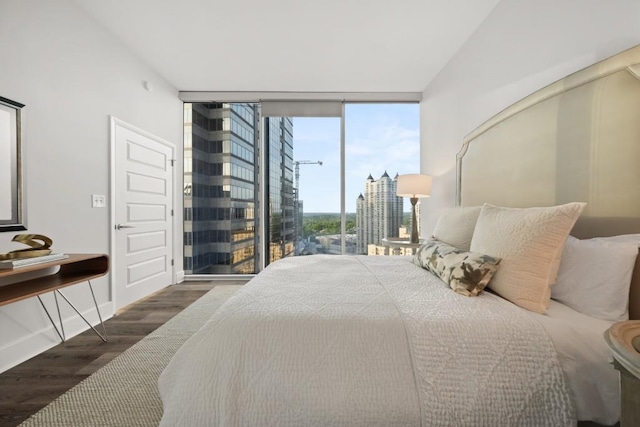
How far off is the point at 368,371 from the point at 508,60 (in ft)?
7.95

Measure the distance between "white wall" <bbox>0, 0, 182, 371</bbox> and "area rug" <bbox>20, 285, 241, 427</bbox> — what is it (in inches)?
27.3

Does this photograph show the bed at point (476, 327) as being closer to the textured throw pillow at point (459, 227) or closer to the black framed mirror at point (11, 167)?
the textured throw pillow at point (459, 227)

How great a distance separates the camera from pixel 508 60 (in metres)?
2.00

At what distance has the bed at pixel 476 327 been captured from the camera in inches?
32.2

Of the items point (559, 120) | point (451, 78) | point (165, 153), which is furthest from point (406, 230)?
point (165, 153)

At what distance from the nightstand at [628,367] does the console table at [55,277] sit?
2.52 meters

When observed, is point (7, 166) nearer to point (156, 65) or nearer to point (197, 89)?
point (156, 65)

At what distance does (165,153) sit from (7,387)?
2.64 m

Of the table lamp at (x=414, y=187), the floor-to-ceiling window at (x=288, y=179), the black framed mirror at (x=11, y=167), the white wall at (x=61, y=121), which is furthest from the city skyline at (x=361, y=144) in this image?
the black framed mirror at (x=11, y=167)

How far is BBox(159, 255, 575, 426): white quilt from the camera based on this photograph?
81 centimetres

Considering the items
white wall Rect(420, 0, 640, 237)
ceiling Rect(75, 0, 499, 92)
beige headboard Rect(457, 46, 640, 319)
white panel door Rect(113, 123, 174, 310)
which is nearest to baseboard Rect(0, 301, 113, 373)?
white panel door Rect(113, 123, 174, 310)

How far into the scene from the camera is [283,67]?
308 cm

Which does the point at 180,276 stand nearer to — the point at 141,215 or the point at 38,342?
the point at 141,215

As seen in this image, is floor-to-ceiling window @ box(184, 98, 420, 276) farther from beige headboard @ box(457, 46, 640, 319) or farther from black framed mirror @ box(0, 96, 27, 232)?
black framed mirror @ box(0, 96, 27, 232)
